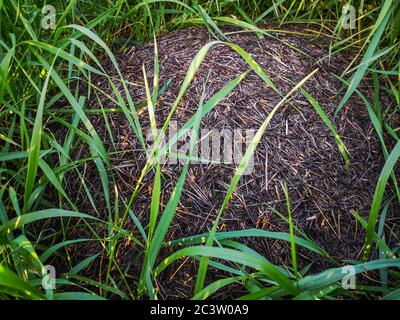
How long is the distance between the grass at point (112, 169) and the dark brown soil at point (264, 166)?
0.13 feet

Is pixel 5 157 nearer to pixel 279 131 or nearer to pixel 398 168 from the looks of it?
pixel 279 131

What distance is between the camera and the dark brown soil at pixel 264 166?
1582mm

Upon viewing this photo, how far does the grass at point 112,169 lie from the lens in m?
1.34

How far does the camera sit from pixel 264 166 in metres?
1.65

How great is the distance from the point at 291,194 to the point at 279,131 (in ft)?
0.66

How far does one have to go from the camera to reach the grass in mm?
1343

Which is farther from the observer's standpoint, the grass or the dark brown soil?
the dark brown soil

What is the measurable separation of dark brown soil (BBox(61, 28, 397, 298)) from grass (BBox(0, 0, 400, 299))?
4 centimetres

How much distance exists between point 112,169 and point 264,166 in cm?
45

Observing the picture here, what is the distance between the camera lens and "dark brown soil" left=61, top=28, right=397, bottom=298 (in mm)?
1582

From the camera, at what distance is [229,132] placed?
1.66 m

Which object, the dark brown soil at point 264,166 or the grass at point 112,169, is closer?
the grass at point 112,169

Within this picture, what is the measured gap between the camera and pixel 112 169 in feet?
5.43
